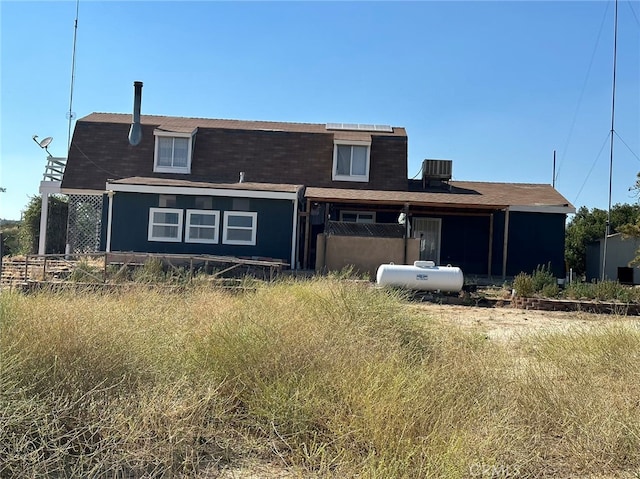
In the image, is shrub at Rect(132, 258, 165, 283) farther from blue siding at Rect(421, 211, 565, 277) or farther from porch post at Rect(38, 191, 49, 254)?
blue siding at Rect(421, 211, 565, 277)

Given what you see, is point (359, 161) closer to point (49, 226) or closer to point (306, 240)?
point (306, 240)

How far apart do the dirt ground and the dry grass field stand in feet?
10.8

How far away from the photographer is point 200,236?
17953 mm

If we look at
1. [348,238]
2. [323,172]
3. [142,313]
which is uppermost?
[323,172]

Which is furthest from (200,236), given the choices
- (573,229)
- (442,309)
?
(573,229)

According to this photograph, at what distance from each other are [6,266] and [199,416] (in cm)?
1267

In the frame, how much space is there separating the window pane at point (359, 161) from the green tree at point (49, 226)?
466 inches

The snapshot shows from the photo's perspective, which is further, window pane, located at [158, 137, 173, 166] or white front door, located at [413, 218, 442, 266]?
window pane, located at [158, 137, 173, 166]

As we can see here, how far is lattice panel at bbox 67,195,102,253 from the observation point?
19.8 metres

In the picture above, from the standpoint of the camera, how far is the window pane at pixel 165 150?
21516 mm

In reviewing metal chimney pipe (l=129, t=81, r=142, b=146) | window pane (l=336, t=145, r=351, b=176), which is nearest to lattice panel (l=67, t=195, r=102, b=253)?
metal chimney pipe (l=129, t=81, r=142, b=146)

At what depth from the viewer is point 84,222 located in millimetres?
20203

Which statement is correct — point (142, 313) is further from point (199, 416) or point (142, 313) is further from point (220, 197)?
point (220, 197)

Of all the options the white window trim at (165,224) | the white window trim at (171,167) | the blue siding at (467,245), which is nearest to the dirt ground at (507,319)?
the blue siding at (467,245)
